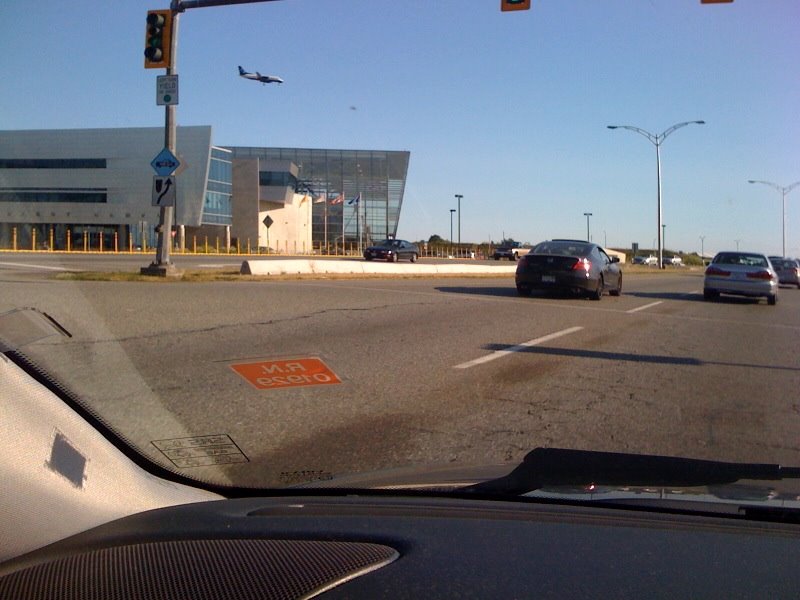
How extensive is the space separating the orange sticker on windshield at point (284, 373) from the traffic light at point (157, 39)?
10582 mm

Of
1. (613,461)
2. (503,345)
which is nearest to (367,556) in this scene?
(613,461)

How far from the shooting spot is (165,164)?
1895cm

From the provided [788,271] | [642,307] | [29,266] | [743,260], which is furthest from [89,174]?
[788,271]

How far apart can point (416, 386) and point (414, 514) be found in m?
5.14

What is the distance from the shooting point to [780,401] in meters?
7.82

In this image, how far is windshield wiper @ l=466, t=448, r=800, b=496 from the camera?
3424mm

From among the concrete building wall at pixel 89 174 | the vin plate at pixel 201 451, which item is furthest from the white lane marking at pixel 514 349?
the concrete building wall at pixel 89 174

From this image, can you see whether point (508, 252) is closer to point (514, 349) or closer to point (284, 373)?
point (514, 349)

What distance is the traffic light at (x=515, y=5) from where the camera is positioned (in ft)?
46.6

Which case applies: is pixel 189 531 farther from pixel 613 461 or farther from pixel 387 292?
pixel 387 292

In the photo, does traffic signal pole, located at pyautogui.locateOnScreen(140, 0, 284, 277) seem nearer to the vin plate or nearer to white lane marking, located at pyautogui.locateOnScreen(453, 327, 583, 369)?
white lane marking, located at pyautogui.locateOnScreen(453, 327, 583, 369)

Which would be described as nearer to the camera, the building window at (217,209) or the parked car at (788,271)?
the parked car at (788,271)

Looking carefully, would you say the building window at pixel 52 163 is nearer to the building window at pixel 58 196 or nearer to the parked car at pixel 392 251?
the building window at pixel 58 196

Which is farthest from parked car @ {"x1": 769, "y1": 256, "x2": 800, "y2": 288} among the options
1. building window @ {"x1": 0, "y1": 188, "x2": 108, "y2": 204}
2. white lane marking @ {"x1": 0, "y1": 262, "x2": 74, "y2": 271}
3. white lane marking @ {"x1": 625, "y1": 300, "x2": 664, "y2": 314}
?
building window @ {"x1": 0, "y1": 188, "x2": 108, "y2": 204}
